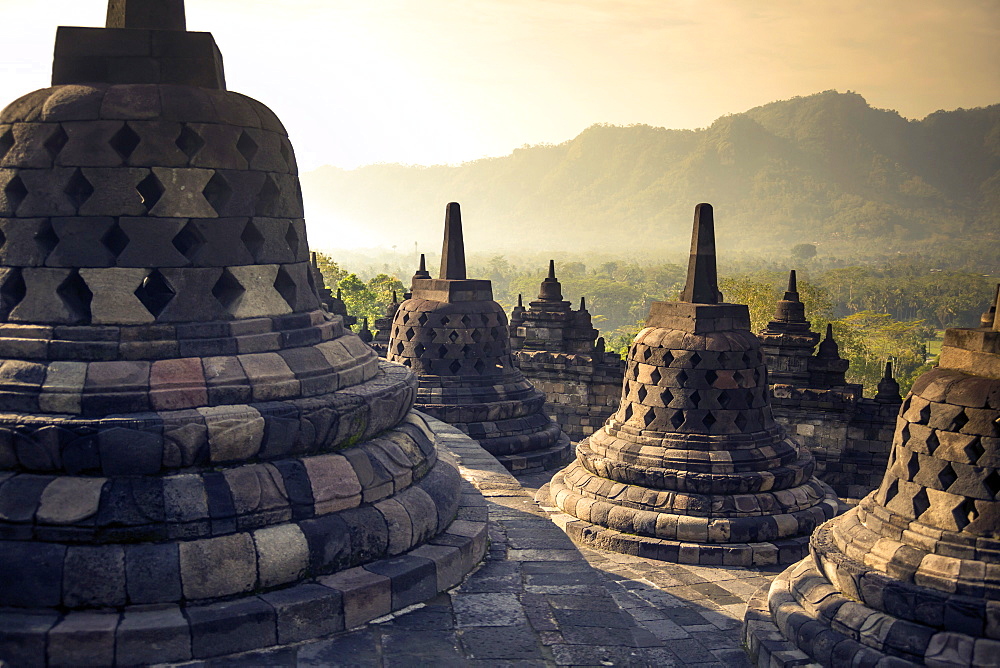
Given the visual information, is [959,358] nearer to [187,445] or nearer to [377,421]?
[377,421]

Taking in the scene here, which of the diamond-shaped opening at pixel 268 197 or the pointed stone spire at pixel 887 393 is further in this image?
the pointed stone spire at pixel 887 393

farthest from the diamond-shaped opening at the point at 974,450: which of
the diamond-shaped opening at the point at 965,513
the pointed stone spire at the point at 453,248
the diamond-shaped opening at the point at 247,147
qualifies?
the pointed stone spire at the point at 453,248

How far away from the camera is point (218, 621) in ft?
10.3

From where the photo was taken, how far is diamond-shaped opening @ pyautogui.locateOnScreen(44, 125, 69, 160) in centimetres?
369

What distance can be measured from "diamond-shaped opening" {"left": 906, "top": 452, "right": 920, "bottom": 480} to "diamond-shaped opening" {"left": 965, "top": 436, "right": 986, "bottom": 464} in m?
0.33

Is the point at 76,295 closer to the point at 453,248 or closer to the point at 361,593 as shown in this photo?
the point at 361,593

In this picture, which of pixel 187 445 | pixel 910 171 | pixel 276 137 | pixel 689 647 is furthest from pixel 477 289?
pixel 910 171

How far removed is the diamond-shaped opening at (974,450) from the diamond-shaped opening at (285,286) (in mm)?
4470

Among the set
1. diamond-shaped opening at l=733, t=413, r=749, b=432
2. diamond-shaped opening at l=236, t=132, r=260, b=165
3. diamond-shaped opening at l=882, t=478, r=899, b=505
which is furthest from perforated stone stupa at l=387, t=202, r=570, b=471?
diamond-shaped opening at l=236, t=132, r=260, b=165

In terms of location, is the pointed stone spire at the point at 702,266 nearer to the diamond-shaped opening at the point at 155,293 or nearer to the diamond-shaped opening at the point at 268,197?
the diamond-shaped opening at the point at 268,197

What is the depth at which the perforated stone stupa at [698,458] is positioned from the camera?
29.2ft

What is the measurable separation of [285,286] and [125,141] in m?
0.90

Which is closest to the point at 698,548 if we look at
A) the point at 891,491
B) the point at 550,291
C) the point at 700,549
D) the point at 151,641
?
the point at 700,549

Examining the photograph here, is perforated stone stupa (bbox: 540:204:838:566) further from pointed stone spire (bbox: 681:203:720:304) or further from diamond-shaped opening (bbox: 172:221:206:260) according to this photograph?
diamond-shaped opening (bbox: 172:221:206:260)
